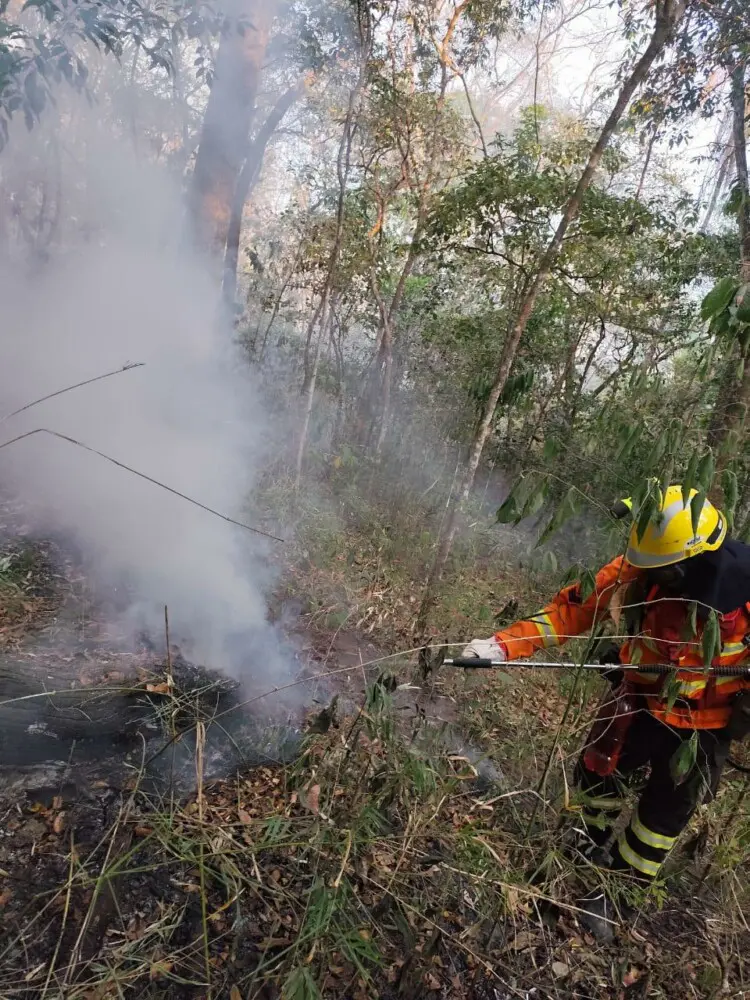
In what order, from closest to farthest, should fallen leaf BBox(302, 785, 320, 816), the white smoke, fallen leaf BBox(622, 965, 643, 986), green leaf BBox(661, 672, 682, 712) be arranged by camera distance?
fallen leaf BBox(302, 785, 320, 816)
green leaf BBox(661, 672, 682, 712)
fallen leaf BBox(622, 965, 643, 986)
the white smoke

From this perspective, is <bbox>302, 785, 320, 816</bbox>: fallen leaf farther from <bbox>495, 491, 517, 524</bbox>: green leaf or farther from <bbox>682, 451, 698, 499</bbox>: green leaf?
<bbox>682, 451, 698, 499</bbox>: green leaf

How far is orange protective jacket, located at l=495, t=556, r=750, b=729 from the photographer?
2266 millimetres

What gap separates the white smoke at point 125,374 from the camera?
5.18m

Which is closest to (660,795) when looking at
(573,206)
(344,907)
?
(344,907)

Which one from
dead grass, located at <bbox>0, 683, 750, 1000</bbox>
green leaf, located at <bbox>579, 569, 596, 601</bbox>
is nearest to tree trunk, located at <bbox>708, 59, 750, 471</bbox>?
green leaf, located at <bbox>579, 569, 596, 601</bbox>

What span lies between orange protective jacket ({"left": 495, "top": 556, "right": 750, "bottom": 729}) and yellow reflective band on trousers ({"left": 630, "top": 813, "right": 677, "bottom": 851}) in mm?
486

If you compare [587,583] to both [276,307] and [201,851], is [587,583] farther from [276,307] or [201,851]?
[276,307]

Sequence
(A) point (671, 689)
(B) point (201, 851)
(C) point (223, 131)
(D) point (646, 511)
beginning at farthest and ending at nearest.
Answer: (C) point (223, 131)
(A) point (671, 689)
(D) point (646, 511)
(B) point (201, 851)

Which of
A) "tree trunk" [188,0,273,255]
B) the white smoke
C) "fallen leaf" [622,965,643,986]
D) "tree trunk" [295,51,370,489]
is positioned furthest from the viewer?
"tree trunk" [188,0,273,255]

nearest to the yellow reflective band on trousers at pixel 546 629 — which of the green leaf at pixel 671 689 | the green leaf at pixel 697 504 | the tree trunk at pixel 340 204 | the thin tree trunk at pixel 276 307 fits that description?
the green leaf at pixel 671 689

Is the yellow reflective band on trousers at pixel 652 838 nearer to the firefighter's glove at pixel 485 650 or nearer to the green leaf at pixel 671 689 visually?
the green leaf at pixel 671 689

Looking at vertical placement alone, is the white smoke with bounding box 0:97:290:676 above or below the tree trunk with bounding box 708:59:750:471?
below

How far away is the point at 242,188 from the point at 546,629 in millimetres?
9607

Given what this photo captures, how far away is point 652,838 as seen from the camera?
2.41 meters
